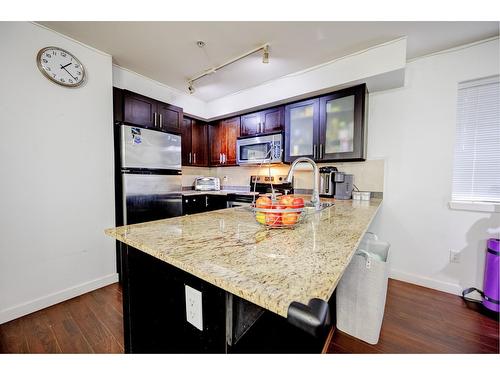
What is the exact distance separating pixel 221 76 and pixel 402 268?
10.5ft

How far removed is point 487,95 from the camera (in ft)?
6.43

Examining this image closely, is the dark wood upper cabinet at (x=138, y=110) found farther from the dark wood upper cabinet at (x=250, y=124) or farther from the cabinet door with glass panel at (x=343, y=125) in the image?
the cabinet door with glass panel at (x=343, y=125)

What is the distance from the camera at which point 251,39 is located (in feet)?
6.35

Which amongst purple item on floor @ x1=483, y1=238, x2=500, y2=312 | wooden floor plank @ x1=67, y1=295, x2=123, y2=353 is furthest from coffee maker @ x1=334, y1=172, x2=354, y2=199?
wooden floor plank @ x1=67, y1=295, x2=123, y2=353

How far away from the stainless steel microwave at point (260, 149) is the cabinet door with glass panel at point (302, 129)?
12 centimetres

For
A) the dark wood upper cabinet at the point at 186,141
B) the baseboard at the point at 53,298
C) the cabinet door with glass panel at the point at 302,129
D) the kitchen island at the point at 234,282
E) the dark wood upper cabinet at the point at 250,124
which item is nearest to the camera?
the kitchen island at the point at 234,282

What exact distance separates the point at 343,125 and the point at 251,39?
4.37 feet

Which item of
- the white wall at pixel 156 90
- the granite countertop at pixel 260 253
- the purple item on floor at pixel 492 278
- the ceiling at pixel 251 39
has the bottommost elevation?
the purple item on floor at pixel 492 278

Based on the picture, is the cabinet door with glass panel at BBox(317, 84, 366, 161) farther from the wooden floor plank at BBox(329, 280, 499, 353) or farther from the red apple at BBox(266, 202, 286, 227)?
the red apple at BBox(266, 202, 286, 227)

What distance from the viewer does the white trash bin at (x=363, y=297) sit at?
4.32ft

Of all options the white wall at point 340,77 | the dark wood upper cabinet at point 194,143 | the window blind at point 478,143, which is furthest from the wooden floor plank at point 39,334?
the window blind at point 478,143

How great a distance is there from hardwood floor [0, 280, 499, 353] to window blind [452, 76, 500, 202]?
3.56 ft
